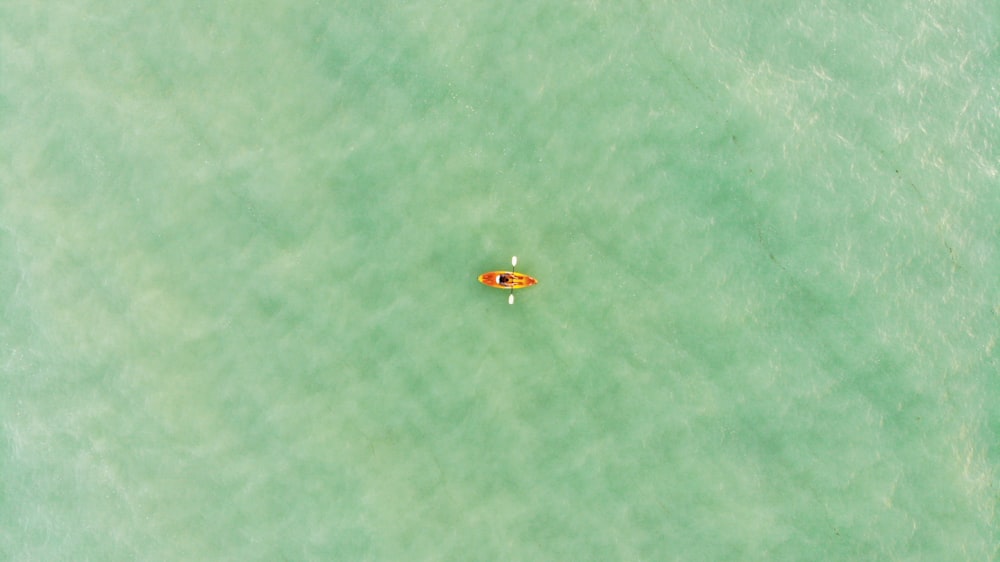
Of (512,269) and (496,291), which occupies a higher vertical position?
(512,269)

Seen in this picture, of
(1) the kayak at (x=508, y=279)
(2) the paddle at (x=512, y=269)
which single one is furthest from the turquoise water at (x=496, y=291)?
(1) the kayak at (x=508, y=279)

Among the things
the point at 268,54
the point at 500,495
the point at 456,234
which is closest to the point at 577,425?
the point at 500,495

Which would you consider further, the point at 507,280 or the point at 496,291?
the point at 496,291

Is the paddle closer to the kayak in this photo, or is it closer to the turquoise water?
the kayak

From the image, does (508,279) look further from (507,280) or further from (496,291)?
(496,291)

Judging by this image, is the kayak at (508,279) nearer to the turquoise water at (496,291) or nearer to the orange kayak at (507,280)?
the orange kayak at (507,280)

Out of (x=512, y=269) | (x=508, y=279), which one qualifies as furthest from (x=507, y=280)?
(x=512, y=269)

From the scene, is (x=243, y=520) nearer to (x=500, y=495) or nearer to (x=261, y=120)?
(x=500, y=495)
